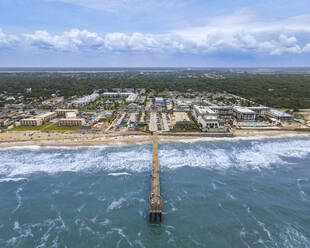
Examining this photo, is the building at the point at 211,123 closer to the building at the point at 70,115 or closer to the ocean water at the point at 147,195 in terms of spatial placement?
the ocean water at the point at 147,195

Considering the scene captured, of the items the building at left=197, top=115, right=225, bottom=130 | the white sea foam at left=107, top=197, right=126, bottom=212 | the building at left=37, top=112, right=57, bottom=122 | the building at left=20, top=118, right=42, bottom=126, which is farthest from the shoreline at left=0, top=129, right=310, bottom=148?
the white sea foam at left=107, top=197, right=126, bottom=212

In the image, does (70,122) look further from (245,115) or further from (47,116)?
(245,115)

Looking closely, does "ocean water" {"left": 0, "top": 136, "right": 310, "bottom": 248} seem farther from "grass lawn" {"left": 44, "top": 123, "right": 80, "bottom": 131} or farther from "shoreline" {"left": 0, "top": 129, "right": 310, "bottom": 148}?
"grass lawn" {"left": 44, "top": 123, "right": 80, "bottom": 131}

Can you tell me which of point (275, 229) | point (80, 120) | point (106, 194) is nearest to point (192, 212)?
point (275, 229)

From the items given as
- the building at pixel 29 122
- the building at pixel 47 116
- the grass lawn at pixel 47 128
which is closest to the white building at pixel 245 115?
the grass lawn at pixel 47 128

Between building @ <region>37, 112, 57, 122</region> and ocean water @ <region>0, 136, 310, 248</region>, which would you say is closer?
ocean water @ <region>0, 136, 310, 248</region>

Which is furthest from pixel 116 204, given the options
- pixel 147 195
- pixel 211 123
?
pixel 211 123
